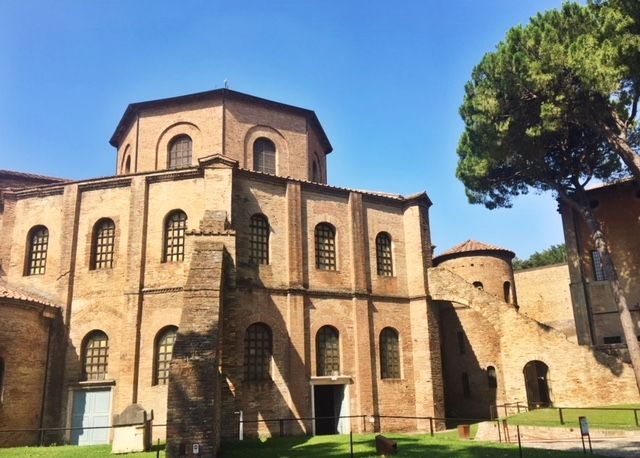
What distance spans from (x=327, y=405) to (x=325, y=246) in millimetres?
5866

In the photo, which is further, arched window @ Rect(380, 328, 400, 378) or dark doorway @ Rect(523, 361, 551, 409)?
dark doorway @ Rect(523, 361, 551, 409)

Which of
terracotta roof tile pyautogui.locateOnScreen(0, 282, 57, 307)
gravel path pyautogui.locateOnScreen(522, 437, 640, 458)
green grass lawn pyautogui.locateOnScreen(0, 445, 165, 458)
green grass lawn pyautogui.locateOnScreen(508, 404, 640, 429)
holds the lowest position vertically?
gravel path pyautogui.locateOnScreen(522, 437, 640, 458)

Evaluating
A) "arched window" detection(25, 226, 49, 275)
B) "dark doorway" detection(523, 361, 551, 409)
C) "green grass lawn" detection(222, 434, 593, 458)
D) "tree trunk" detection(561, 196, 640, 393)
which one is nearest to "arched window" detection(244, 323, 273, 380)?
"green grass lawn" detection(222, 434, 593, 458)

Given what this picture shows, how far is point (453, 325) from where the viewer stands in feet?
84.2

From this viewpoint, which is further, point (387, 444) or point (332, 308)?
point (332, 308)

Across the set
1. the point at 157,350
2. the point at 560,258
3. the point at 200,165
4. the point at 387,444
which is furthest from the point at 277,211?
the point at 560,258

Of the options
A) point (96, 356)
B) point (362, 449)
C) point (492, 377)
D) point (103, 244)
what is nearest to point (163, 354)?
point (96, 356)

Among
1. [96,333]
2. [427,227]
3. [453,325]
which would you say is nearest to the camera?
[96,333]

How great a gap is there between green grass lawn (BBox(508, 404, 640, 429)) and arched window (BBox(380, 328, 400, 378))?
14.5ft

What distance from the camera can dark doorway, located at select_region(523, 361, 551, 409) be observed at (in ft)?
73.6

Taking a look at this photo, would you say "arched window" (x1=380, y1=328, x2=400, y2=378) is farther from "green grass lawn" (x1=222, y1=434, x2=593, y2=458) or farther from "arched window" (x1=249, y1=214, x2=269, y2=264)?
"arched window" (x1=249, y1=214, x2=269, y2=264)

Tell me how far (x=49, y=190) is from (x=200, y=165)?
19.6 feet

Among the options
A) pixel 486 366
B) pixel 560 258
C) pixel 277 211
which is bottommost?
pixel 486 366

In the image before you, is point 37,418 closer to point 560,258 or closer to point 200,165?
point 200,165
